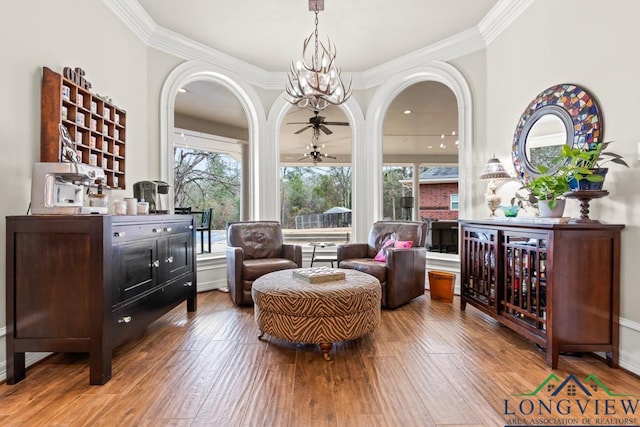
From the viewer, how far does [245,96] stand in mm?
4918

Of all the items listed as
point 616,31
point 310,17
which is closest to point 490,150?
point 616,31

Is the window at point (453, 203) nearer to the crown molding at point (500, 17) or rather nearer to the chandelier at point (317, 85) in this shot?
the crown molding at point (500, 17)

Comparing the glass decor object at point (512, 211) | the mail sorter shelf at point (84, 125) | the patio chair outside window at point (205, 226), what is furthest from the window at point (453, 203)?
the mail sorter shelf at point (84, 125)

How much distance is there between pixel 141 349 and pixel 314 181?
3.80 m

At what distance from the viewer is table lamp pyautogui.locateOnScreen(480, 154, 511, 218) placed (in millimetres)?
3420

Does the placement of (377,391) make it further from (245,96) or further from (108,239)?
(245,96)

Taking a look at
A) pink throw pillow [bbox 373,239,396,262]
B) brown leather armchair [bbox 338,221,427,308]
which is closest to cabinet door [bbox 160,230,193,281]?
brown leather armchair [bbox 338,221,427,308]

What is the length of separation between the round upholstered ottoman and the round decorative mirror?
6.68 feet

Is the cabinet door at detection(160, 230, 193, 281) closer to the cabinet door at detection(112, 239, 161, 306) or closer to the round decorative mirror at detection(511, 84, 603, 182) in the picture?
the cabinet door at detection(112, 239, 161, 306)

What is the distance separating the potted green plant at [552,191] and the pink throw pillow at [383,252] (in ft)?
5.80

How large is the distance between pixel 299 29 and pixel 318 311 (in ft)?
10.5

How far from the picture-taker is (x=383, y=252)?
4090 millimetres

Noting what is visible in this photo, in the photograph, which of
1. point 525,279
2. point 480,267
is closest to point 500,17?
point 480,267

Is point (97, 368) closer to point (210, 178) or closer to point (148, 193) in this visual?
point (148, 193)
